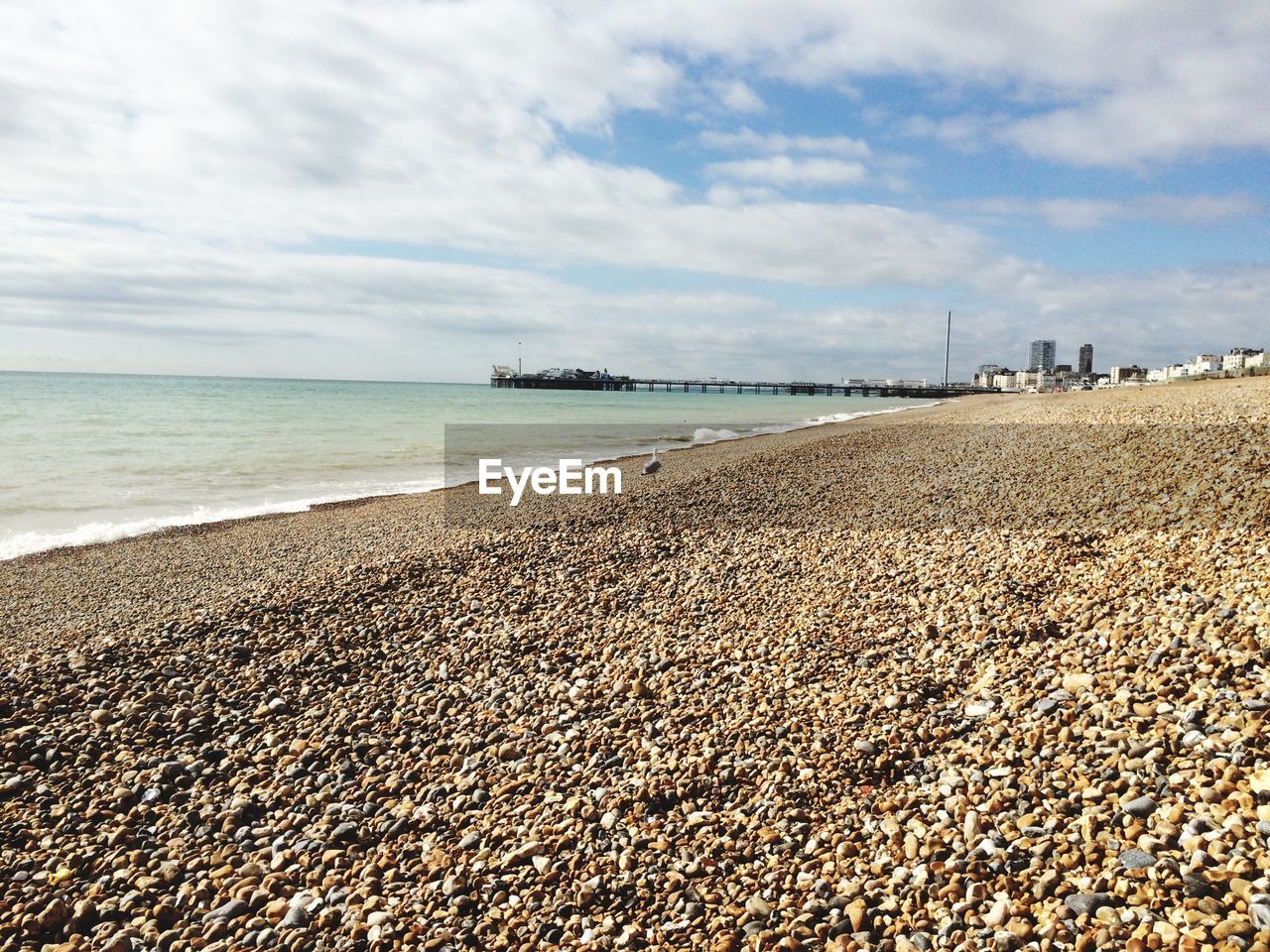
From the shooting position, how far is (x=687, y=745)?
4.47 m

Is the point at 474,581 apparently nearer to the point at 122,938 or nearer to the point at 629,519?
the point at 629,519

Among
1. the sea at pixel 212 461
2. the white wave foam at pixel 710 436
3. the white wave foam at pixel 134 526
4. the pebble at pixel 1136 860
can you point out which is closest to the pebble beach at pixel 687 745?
the pebble at pixel 1136 860

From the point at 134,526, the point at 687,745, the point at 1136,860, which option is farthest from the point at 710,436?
the point at 1136,860

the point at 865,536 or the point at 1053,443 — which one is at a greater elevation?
the point at 1053,443

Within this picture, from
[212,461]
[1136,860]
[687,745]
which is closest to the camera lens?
[1136,860]

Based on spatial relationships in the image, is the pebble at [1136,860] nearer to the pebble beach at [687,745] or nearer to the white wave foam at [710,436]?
the pebble beach at [687,745]

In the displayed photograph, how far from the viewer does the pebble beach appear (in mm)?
3105

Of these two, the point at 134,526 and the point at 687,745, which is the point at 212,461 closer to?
the point at 134,526

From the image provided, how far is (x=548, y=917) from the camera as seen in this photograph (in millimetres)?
3273

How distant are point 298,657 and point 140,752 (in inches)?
56.0

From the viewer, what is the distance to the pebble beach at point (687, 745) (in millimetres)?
3105

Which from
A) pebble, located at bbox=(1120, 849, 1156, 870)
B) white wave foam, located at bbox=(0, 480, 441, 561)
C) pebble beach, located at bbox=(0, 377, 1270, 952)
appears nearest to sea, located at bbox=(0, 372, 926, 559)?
white wave foam, located at bbox=(0, 480, 441, 561)

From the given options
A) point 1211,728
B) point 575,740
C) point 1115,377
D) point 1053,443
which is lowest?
point 575,740

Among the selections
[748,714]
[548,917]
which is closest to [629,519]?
[748,714]
